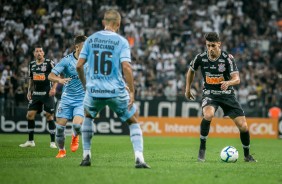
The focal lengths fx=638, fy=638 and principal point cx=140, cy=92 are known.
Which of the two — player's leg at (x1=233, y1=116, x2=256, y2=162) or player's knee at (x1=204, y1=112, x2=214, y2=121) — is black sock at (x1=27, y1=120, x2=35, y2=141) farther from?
player's leg at (x1=233, y1=116, x2=256, y2=162)

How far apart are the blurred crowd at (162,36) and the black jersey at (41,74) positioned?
848 centimetres

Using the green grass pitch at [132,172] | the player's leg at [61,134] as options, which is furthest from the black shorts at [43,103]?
the green grass pitch at [132,172]

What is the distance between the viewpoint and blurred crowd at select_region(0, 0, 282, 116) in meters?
29.8

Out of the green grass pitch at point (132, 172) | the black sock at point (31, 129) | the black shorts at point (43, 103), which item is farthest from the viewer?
the black shorts at point (43, 103)

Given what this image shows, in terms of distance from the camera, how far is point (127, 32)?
32.5 meters

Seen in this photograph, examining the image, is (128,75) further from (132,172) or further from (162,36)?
(162,36)

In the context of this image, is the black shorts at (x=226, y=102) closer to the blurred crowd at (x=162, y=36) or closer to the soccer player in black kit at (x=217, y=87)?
the soccer player in black kit at (x=217, y=87)

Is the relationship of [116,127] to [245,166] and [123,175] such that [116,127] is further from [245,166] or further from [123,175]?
[123,175]

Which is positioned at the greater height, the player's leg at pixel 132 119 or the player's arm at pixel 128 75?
the player's arm at pixel 128 75

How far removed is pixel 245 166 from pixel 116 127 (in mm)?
15716

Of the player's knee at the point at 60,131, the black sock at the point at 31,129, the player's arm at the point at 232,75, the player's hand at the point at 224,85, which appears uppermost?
the player's arm at the point at 232,75

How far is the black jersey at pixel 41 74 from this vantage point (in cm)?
1886

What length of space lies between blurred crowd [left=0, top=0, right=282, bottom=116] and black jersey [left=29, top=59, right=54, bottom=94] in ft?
27.8

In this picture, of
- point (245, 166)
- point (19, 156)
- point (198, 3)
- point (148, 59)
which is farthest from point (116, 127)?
point (245, 166)
